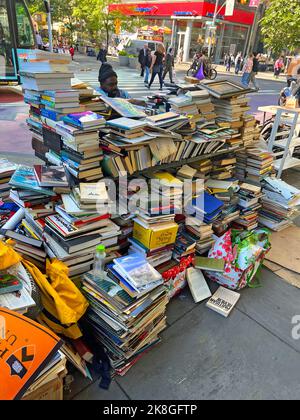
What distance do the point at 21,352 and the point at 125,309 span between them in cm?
71

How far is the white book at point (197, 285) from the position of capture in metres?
3.01

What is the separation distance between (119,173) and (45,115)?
0.94 meters

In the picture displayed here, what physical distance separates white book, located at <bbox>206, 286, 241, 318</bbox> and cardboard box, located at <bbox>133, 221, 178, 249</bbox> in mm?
671

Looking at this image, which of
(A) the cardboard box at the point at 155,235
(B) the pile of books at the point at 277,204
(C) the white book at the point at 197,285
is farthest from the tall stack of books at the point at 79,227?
(B) the pile of books at the point at 277,204

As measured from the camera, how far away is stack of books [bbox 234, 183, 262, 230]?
3955mm

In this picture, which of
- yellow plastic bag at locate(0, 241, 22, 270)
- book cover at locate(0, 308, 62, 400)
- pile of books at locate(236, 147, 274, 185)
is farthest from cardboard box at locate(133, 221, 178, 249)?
pile of books at locate(236, 147, 274, 185)

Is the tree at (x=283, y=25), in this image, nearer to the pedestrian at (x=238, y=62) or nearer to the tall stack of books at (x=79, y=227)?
the tall stack of books at (x=79, y=227)

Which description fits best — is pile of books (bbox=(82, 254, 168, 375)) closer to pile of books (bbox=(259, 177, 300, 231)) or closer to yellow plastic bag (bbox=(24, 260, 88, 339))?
yellow plastic bag (bbox=(24, 260, 88, 339))

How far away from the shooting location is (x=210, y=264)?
3.20 m

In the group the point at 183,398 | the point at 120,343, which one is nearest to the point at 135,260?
the point at 120,343

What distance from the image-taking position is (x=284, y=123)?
553cm

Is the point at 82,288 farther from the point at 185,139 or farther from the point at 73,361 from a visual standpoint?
the point at 185,139

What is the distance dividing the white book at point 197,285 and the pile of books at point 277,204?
1.61 metres

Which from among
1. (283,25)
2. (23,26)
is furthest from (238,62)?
(283,25)
